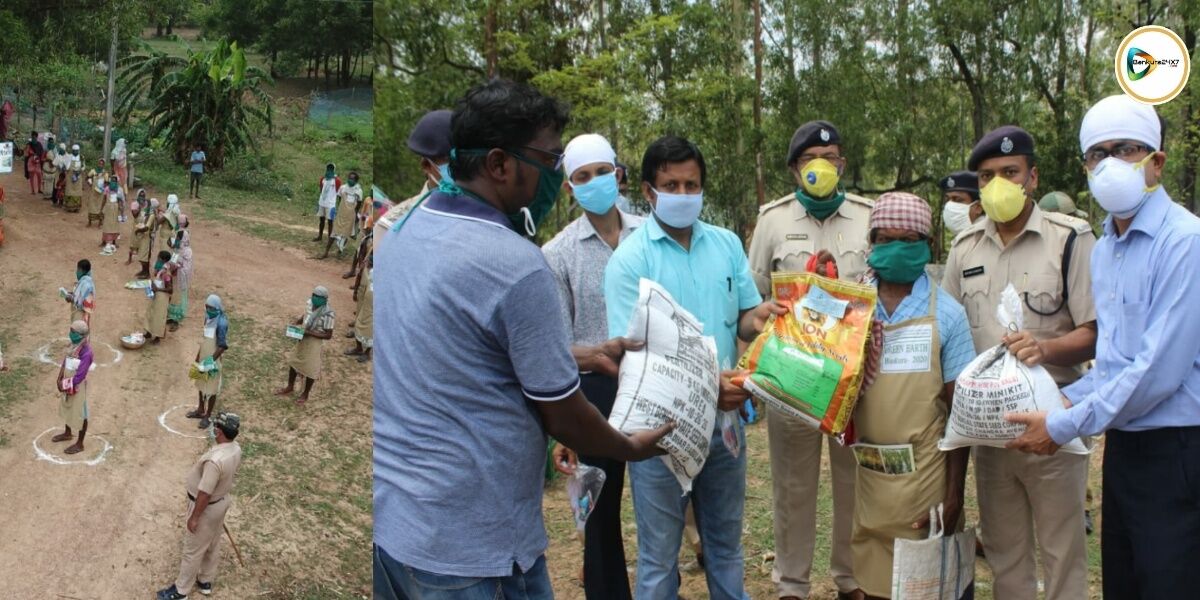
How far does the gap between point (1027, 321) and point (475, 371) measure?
6.66 ft

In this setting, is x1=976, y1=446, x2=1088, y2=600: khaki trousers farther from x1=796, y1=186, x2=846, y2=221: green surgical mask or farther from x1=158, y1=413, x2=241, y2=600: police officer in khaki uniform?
x1=158, y1=413, x2=241, y2=600: police officer in khaki uniform

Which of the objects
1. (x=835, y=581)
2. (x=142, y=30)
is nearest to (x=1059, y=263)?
(x=835, y=581)

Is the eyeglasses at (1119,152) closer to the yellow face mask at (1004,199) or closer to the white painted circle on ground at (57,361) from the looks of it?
the yellow face mask at (1004,199)

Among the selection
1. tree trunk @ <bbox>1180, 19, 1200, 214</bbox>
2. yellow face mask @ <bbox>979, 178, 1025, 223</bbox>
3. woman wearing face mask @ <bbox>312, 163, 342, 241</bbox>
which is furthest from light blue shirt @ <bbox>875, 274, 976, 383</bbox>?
tree trunk @ <bbox>1180, 19, 1200, 214</bbox>

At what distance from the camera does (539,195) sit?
79.3 inches

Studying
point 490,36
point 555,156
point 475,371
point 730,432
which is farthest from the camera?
point 490,36

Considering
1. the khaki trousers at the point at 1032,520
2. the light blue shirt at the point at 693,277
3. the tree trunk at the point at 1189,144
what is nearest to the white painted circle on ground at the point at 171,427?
the light blue shirt at the point at 693,277

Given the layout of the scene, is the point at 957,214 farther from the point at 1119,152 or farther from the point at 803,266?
the point at 1119,152

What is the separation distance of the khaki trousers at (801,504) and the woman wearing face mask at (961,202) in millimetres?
1595

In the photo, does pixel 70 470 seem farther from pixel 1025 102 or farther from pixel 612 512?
pixel 1025 102

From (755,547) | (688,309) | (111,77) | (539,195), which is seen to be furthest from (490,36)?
(539,195)

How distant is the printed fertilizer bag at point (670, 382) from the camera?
250 cm

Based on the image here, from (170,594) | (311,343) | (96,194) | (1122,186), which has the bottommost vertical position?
(170,594)

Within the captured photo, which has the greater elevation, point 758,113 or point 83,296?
point 758,113
